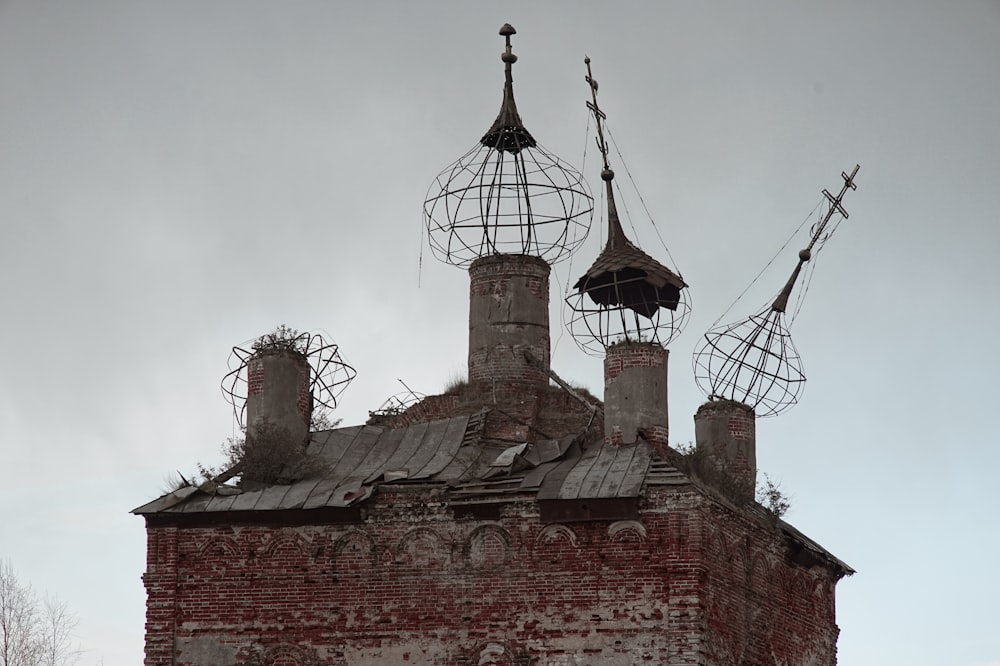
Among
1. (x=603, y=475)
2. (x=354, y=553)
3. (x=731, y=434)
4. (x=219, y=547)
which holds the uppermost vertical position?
(x=731, y=434)

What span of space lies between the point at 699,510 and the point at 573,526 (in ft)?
6.40

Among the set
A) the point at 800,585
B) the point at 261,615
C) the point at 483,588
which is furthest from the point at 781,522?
the point at 261,615

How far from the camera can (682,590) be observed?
30.8 metres

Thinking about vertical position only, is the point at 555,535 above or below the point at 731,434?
below

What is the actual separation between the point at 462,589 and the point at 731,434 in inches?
239

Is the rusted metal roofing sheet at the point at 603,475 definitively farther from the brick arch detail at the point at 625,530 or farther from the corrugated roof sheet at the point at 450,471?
the brick arch detail at the point at 625,530

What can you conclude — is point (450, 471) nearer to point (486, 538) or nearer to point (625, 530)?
point (486, 538)

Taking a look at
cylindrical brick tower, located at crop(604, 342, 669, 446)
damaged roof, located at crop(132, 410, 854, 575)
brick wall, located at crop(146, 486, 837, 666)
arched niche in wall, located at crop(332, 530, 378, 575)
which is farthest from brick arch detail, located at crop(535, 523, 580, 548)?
arched niche in wall, located at crop(332, 530, 378, 575)

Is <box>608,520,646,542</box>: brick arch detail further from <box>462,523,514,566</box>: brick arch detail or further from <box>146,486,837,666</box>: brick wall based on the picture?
<box>462,523,514,566</box>: brick arch detail

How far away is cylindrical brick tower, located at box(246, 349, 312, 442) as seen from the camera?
34406mm

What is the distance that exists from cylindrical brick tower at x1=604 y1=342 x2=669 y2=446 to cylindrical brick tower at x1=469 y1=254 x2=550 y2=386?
9.81ft

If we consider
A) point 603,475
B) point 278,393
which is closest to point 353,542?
point 278,393

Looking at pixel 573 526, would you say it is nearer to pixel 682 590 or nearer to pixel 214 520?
pixel 682 590

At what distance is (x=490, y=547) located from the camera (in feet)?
104
